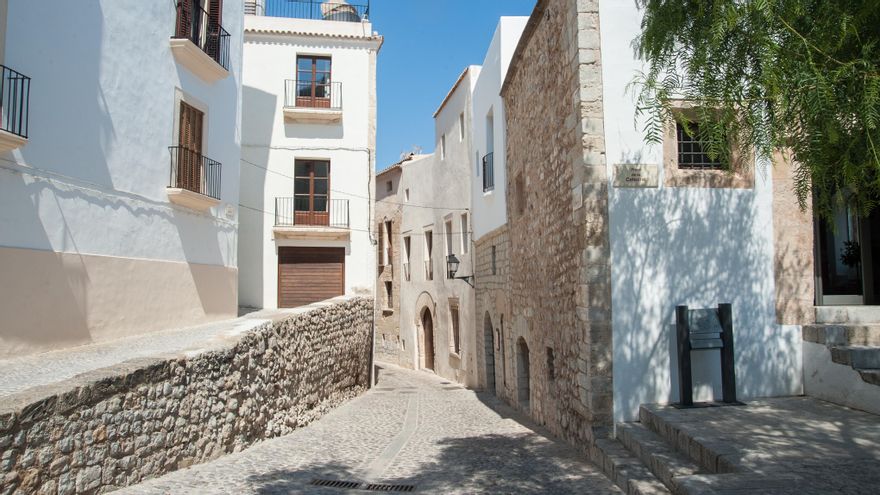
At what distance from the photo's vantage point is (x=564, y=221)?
24.5ft

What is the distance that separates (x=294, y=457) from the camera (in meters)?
7.05

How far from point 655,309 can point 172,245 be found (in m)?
7.05

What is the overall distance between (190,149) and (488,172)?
6269 mm

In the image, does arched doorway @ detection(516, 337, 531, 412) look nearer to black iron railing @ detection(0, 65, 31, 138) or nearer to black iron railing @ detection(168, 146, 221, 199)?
black iron railing @ detection(168, 146, 221, 199)

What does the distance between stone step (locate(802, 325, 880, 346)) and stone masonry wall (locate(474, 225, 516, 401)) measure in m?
6.14

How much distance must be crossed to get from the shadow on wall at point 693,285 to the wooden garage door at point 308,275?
9.98 metres

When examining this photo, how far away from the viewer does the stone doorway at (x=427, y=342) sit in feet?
73.3

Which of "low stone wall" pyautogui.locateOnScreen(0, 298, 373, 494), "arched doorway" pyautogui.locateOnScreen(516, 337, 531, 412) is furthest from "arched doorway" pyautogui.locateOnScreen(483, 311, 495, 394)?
"low stone wall" pyautogui.locateOnScreen(0, 298, 373, 494)

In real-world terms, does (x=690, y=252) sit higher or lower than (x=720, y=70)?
lower

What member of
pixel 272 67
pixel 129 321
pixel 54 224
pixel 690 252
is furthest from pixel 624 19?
pixel 272 67

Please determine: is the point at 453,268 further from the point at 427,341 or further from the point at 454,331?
the point at 427,341

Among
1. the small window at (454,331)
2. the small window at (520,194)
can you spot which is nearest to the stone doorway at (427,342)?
the small window at (454,331)

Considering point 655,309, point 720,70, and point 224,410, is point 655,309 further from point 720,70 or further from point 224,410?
point 224,410

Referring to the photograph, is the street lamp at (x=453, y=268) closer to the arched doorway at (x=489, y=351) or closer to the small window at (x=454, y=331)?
the arched doorway at (x=489, y=351)
